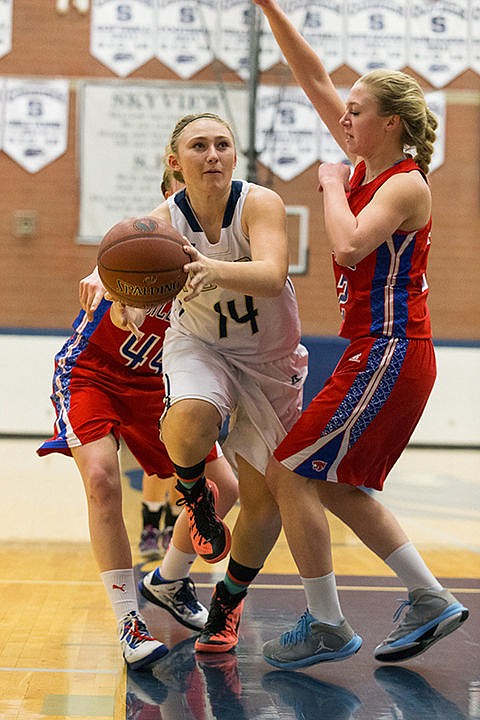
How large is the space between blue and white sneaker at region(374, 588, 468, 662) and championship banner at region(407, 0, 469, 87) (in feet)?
28.6

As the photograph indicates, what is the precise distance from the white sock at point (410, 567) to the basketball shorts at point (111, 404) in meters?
0.85

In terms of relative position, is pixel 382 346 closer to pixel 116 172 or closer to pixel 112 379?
pixel 112 379

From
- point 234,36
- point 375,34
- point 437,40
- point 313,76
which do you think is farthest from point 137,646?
point 437,40

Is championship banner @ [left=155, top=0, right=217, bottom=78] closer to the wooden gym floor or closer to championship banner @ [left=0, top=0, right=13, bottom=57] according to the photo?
championship banner @ [left=0, top=0, right=13, bottom=57]

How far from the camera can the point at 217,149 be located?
302 centimetres

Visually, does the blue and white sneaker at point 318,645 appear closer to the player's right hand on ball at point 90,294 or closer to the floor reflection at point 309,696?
the floor reflection at point 309,696

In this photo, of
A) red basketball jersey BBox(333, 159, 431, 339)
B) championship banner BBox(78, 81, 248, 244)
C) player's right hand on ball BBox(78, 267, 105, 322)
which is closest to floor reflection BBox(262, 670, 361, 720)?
red basketball jersey BBox(333, 159, 431, 339)

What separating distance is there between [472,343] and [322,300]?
1.64m

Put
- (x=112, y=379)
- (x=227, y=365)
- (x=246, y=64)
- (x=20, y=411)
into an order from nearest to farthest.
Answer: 1. (x=227, y=365)
2. (x=112, y=379)
3. (x=20, y=411)
4. (x=246, y=64)

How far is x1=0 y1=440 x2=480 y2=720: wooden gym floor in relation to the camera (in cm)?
262

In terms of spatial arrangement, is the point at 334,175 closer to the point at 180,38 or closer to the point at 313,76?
the point at 313,76

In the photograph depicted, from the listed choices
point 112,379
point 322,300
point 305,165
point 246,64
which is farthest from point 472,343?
point 112,379

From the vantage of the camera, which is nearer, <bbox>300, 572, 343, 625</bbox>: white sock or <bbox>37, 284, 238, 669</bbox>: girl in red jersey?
<bbox>300, 572, 343, 625</bbox>: white sock

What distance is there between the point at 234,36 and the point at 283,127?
3.56 ft
